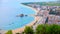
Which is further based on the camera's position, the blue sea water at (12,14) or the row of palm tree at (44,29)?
the blue sea water at (12,14)

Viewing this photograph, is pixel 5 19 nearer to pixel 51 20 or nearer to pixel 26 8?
pixel 26 8

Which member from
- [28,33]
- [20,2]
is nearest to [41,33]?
[28,33]

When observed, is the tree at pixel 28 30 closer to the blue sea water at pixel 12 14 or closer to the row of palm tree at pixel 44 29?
the row of palm tree at pixel 44 29

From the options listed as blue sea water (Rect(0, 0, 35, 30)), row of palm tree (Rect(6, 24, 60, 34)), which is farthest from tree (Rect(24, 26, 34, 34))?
blue sea water (Rect(0, 0, 35, 30))

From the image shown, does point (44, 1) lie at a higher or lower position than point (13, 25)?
higher

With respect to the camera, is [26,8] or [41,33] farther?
[26,8]

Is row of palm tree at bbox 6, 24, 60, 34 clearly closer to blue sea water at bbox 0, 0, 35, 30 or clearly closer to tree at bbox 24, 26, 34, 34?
tree at bbox 24, 26, 34, 34

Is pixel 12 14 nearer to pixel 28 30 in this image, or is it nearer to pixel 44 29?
pixel 28 30

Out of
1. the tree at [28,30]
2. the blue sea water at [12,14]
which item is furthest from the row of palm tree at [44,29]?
the blue sea water at [12,14]
